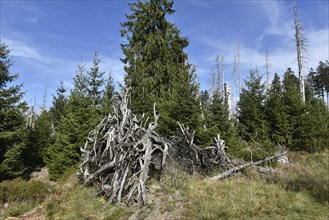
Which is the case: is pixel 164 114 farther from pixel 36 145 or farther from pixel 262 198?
pixel 36 145

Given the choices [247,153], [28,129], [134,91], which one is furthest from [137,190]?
[28,129]

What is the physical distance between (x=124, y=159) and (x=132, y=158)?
10.0 inches

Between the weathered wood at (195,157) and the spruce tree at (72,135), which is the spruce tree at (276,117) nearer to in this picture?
the weathered wood at (195,157)

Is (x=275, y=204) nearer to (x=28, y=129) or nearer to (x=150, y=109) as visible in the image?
(x=150, y=109)

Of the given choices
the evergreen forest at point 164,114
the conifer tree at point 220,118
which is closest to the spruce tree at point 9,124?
the evergreen forest at point 164,114

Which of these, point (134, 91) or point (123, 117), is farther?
Answer: point (134, 91)

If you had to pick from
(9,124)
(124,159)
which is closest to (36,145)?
(9,124)

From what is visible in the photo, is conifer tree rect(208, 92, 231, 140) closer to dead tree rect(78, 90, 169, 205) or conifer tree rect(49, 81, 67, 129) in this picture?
dead tree rect(78, 90, 169, 205)

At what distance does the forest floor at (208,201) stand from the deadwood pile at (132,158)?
0.45 metres

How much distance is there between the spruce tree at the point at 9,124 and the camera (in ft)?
49.3

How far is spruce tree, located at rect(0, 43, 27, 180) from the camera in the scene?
15.0 m

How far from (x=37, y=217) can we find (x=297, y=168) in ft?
32.8

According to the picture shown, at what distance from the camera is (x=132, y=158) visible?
819 centimetres

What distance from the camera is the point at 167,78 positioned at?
18984mm
